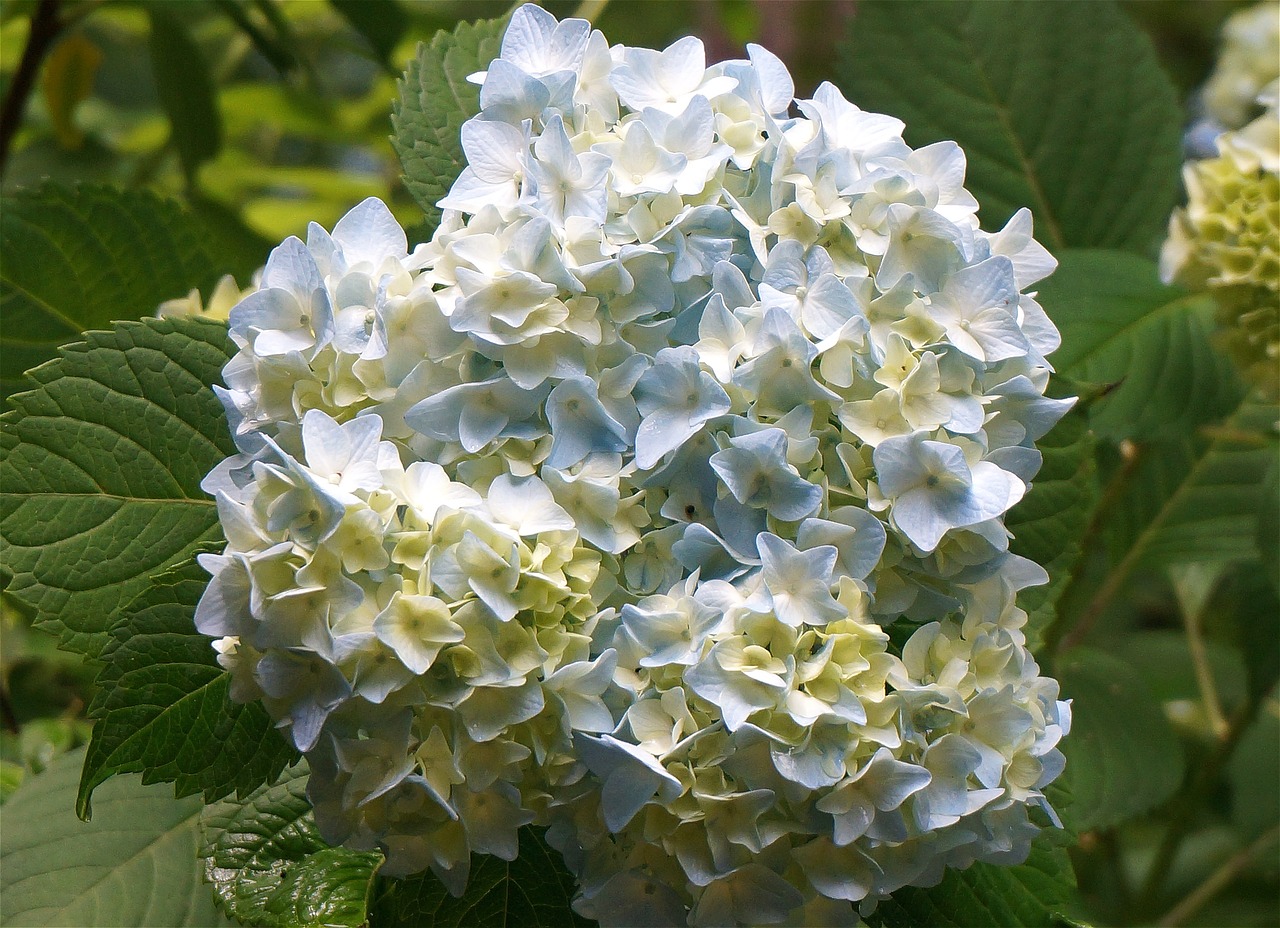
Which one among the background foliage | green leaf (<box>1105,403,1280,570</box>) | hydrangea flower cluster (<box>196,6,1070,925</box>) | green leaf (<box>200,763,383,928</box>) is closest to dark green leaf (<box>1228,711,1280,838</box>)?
the background foliage

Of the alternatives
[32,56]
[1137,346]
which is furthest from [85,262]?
[1137,346]

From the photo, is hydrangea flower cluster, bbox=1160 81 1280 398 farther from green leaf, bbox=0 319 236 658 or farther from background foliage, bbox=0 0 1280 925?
green leaf, bbox=0 319 236 658

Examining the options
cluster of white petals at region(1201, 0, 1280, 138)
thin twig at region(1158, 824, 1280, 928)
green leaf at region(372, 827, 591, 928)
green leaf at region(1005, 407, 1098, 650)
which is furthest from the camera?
cluster of white petals at region(1201, 0, 1280, 138)

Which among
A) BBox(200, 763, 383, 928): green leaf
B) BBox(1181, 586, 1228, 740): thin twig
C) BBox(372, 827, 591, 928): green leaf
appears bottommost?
BBox(1181, 586, 1228, 740): thin twig

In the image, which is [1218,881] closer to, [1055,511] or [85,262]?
[1055,511]

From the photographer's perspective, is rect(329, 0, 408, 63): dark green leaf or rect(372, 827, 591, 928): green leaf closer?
rect(372, 827, 591, 928): green leaf

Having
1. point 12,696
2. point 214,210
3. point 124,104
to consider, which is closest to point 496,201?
point 214,210

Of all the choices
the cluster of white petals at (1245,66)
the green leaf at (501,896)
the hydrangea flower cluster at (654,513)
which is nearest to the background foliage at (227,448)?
the green leaf at (501,896)
